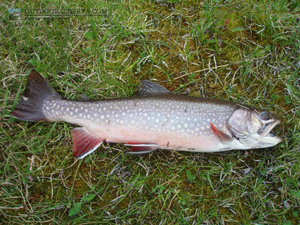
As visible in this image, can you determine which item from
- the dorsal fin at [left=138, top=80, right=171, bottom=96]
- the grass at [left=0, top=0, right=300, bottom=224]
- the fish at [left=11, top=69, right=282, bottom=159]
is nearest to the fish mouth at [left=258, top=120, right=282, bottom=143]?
the fish at [left=11, top=69, right=282, bottom=159]

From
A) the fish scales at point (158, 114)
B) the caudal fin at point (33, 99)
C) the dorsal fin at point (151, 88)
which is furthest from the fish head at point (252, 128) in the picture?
the caudal fin at point (33, 99)

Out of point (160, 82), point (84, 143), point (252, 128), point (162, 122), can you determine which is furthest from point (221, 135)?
point (84, 143)

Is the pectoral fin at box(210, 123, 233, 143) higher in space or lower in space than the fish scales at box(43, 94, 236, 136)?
lower

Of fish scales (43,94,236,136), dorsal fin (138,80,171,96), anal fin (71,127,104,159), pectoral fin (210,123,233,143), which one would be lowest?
anal fin (71,127,104,159)

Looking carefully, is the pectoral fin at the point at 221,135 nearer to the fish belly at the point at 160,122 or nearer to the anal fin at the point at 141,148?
the fish belly at the point at 160,122

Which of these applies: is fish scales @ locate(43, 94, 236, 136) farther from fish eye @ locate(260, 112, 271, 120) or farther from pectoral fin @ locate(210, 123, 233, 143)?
fish eye @ locate(260, 112, 271, 120)

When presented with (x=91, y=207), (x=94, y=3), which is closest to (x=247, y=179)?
(x=91, y=207)
